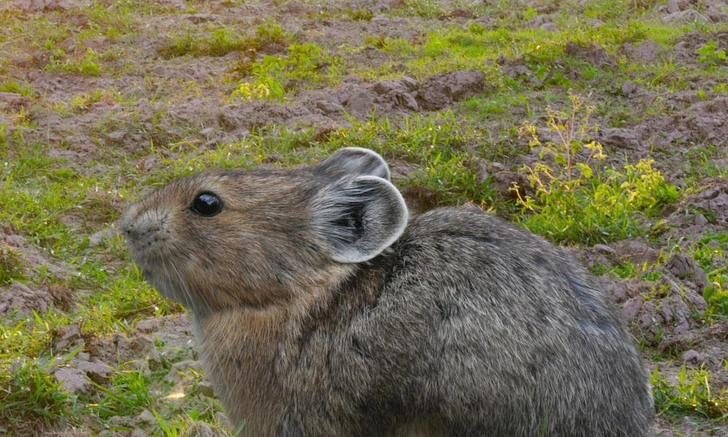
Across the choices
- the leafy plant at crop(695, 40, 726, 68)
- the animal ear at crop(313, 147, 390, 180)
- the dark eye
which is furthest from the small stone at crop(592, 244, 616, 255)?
the leafy plant at crop(695, 40, 726, 68)

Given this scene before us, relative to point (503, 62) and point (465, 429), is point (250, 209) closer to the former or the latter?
point (465, 429)

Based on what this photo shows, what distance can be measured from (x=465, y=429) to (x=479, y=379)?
0.67ft

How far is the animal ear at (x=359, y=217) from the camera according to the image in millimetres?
4109

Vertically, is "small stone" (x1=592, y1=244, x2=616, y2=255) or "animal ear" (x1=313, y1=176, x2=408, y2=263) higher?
"animal ear" (x1=313, y1=176, x2=408, y2=263)

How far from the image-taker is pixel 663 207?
7312 millimetres

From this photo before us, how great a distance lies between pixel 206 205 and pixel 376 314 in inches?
36.9

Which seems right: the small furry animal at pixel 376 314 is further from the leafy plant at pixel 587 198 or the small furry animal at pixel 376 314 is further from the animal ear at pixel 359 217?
the leafy plant at pixel 587 198

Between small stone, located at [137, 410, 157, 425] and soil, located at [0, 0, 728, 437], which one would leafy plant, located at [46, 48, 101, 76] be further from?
small stone, located at [137, 410, 157, 425]

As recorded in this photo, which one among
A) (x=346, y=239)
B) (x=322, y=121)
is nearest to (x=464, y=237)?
(x=346, y=239)

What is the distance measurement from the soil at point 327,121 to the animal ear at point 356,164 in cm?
141

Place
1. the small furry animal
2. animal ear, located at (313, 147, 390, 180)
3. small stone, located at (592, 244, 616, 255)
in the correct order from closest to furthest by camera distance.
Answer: the small furry animal, animal ear, located at (313, 147, 390, 180), small stone, located at (592, 244, 616, 255)

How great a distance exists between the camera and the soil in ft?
18.3

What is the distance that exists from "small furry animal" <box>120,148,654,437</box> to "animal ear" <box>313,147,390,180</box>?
0.27 m

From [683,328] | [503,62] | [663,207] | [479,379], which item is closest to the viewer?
[479,379]
